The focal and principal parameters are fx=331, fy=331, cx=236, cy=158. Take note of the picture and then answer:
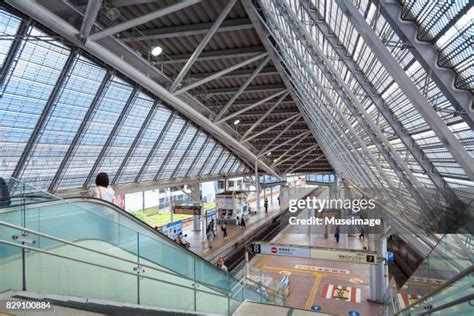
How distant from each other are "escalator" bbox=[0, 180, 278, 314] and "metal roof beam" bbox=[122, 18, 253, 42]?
27.6 feet

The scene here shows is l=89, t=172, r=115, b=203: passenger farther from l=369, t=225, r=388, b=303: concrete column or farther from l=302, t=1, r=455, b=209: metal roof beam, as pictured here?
l=369, t=225, r=388, b=303: concrete column

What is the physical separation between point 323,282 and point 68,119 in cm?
1572

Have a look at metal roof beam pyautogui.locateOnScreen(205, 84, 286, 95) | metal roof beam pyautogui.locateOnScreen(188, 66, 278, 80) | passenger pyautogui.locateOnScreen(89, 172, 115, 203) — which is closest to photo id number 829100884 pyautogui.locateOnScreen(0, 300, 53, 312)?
passenger pyautogui.locateOnScreen(89, 172, 115, 203)

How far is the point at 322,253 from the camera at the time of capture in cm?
1527

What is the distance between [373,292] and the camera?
16.5 metres

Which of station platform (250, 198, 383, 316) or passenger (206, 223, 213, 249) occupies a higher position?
passenger (206, 223, 213, 249)

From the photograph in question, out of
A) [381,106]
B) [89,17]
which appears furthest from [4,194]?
[381,106]

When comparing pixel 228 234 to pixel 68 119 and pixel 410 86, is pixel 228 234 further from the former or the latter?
pixel 410 86

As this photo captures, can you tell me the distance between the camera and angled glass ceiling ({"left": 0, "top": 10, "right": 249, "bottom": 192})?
1071cm

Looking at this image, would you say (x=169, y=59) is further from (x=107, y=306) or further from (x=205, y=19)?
(x=107, y=306)

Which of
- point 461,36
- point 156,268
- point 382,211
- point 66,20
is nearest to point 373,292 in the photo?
point 382,211

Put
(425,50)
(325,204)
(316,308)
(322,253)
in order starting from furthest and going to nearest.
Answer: (325,204)
(316,308)
(322,253)
(425,50)

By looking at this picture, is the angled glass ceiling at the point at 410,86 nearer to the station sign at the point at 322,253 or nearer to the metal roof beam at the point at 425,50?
the metal roof beam at the point at 425,50

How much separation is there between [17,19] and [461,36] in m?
11.2
